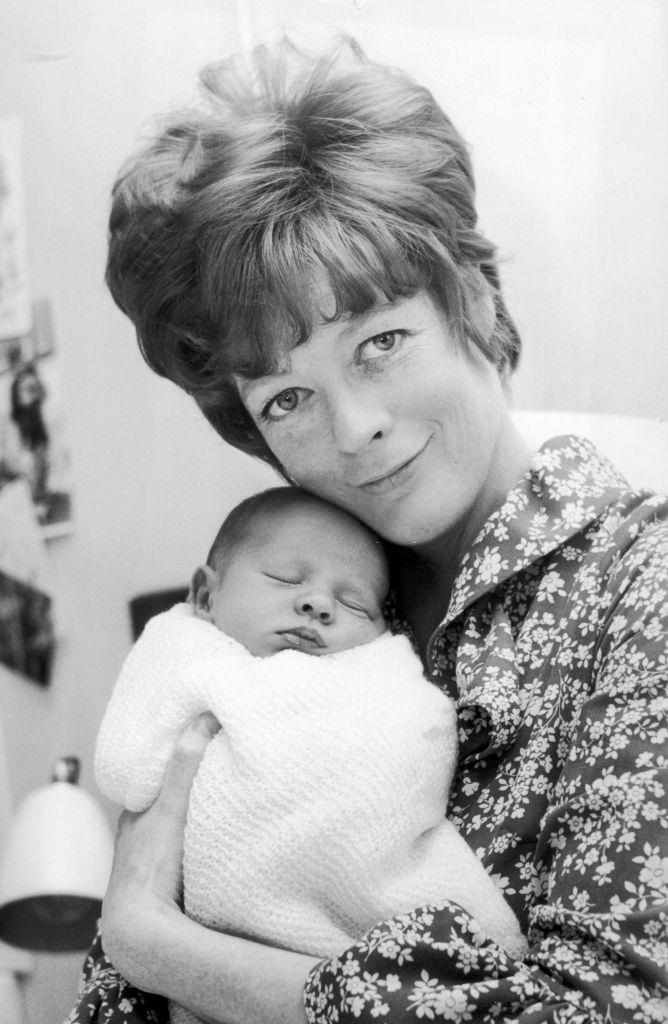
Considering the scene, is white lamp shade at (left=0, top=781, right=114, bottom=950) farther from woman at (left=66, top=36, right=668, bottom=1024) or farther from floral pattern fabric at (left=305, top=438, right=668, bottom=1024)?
floral pattern fabric at (left=305, top=438, right=668, bottom=1024)

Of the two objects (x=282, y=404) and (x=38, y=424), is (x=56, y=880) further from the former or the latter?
(x=282, y=404)

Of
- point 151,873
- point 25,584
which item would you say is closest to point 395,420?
point 151,873

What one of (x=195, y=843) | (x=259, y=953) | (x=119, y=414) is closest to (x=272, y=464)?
(x=119, y=414)

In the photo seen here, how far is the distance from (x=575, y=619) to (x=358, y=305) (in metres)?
0.42

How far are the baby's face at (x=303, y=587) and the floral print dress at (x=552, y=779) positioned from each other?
11cm

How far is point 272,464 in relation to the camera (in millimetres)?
1635

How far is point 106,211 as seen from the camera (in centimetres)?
163

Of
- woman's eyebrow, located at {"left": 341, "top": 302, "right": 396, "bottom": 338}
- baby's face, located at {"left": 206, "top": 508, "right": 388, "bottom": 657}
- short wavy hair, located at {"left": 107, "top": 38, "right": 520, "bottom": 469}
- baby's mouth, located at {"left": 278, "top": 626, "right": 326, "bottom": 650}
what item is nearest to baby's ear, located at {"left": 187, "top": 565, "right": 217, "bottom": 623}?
baby's face, located at {"left": 206, "top": 508, "right": 388, "bottom": 657}

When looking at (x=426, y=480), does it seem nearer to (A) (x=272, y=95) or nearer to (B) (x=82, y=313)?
(A) (x=272, y=95)

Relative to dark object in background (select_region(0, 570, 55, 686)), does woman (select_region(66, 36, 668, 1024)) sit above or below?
above

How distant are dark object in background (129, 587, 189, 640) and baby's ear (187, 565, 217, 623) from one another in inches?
10.8

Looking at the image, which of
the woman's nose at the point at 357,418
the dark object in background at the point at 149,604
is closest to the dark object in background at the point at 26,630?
the dark object in background at the point at 149,604

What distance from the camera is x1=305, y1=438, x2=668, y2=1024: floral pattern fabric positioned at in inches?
35.8

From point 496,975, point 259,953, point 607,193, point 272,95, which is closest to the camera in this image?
point 496,975
